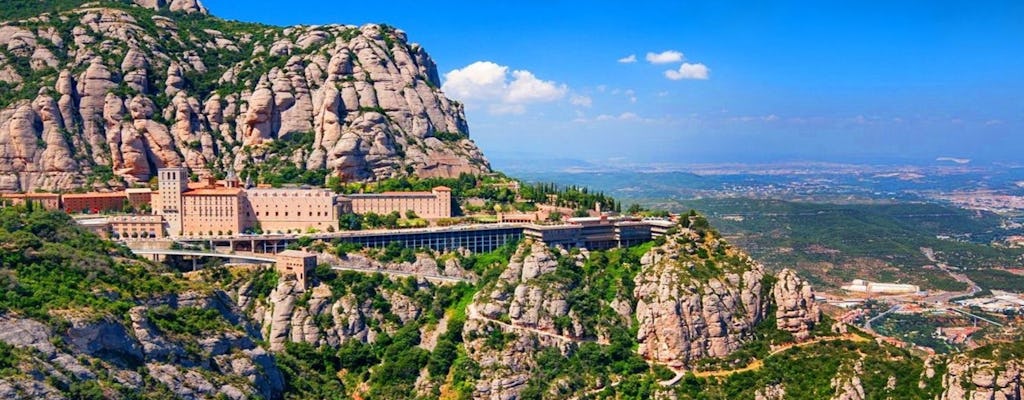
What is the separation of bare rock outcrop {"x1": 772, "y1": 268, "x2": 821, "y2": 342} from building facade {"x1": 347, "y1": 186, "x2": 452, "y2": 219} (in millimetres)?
34730

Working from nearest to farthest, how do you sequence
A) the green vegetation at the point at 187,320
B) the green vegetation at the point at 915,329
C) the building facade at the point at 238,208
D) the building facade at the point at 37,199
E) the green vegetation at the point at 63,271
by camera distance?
the green vegetation at the point at 63,271, the green vegetation at the point at 187,320, the building facade at the point at 238,208, the building facade at the point at 37,199, the green vegetation at the point at 915,329

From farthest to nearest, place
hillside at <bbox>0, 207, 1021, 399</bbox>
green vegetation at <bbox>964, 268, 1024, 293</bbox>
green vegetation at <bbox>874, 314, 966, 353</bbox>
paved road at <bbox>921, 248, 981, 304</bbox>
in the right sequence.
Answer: green vegetation at <bbox>964, 268, 1024, 293</bbox> → paved road at <bbox>921, 248, 981, 304</bbox> → green vegetation at <bbox>874, 314, 966, 353</bbox> → hillside at <bbox>0, 207, 1021, 399</bbox>

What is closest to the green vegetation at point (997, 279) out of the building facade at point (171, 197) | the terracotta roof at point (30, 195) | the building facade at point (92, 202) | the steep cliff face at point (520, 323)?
the steep cliff face at point (520, 323)

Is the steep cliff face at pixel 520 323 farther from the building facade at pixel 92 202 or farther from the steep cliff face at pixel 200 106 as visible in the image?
the building facade at pixel 92 202

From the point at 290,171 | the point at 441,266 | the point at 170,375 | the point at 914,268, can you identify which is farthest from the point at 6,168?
the point at 914,268

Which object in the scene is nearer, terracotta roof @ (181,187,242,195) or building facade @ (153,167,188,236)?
terracotta roof @ (181,187,242,195)

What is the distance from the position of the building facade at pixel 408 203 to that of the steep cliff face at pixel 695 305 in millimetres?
25660

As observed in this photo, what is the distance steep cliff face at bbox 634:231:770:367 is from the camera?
2931 inches

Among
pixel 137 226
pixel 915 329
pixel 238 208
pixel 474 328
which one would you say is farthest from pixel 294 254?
pixel 915 329

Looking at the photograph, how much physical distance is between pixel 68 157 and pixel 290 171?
23.6 meters

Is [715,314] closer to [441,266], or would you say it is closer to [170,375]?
[441,266]

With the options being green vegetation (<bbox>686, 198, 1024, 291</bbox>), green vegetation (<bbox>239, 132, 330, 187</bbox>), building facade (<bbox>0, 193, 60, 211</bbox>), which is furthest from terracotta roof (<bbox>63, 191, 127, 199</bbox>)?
green vegetation (<bbox>686, 198, 1024, 291</bbox>)

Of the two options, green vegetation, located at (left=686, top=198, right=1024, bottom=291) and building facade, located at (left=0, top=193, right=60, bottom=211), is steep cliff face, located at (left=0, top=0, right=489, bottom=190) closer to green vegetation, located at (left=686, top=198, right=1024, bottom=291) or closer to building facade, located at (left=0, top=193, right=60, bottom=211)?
building facade, located at (left=0, top=193, right=60, bottom=211)

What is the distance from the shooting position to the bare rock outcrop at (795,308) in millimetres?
77750
